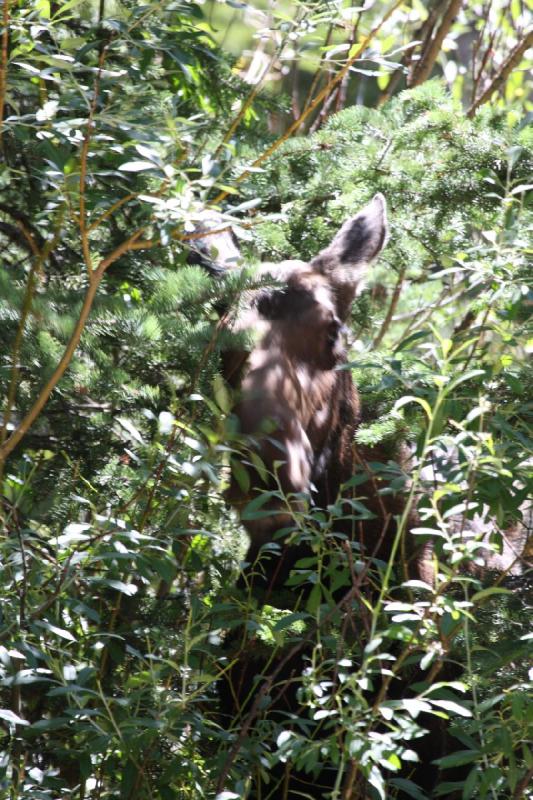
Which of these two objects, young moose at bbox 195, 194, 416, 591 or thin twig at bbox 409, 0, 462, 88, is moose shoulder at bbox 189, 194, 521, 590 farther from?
thin twig at bbox 409, 0, 462, 88

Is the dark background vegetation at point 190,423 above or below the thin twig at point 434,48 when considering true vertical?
below

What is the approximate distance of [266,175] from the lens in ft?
14.1

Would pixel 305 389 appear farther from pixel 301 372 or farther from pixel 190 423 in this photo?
pixel 190 423

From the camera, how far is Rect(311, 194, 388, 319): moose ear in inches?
172

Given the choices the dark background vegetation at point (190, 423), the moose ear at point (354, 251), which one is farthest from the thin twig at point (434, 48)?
the moose ear at point (354, 251)

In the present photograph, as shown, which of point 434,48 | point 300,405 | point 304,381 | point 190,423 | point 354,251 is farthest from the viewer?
point 434,48

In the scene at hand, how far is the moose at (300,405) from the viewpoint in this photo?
347cm

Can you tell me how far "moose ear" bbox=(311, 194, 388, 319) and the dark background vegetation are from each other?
0.15 m

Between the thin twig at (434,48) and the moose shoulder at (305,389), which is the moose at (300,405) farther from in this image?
the thin twig at (434,48)

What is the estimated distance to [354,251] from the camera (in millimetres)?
4418

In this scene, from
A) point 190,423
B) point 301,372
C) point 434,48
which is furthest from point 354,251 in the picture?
point 434,48

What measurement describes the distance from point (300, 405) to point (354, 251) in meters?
0.92

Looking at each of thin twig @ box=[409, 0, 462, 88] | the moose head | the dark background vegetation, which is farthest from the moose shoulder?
thin twig @ box=[409, 0, 462, 88]

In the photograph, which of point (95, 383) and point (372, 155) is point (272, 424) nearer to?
point (95, 383)
